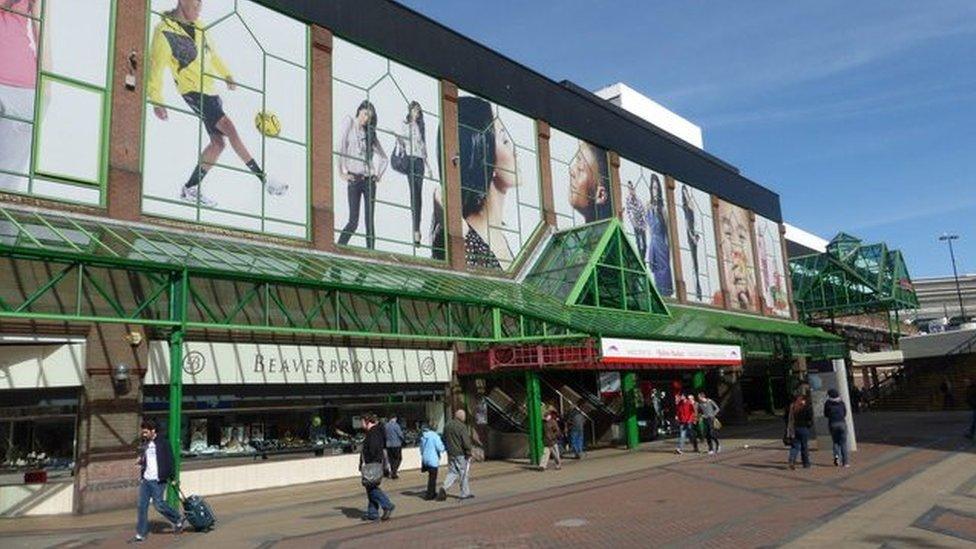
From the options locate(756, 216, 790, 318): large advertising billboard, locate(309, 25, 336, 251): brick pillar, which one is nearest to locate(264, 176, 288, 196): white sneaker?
locate(309, 25, 336, 251): brick pillar

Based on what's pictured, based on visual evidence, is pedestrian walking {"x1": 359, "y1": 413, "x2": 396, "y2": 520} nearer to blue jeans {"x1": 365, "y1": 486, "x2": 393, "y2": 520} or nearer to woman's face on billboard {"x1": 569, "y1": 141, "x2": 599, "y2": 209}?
blue jeans {"x1": 365, "y1": 486, "x2": 393, "y2": 520}

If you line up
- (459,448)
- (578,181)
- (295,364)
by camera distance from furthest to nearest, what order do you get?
(578,181) → (295,364) → (459,448)

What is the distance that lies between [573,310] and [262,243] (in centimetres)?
998

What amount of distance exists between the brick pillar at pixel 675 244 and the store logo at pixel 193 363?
24.6 meters

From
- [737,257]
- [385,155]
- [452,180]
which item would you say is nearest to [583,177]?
[452,180]

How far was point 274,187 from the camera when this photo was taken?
20688 millimetres

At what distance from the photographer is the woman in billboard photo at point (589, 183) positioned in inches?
1244

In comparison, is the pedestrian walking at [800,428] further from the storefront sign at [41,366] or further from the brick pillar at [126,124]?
the brick pillar at [126,124]

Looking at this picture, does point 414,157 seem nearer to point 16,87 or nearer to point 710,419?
point 16,87

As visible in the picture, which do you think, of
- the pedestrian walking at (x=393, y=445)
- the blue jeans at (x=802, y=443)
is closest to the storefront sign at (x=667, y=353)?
the blue jeans at (x=802, y=443)

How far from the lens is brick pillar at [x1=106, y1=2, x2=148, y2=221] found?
17.2 metres

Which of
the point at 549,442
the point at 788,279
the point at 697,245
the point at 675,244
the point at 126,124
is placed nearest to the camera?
the point at 126,124

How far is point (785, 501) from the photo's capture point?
480 inches

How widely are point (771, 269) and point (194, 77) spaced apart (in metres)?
38.6
